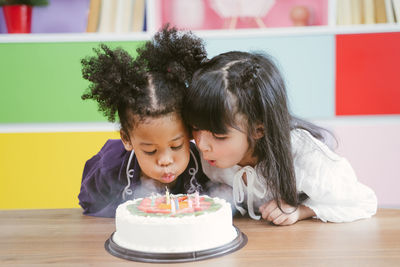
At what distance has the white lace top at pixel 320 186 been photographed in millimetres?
1138

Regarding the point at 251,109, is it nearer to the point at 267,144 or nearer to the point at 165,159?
the point at 267,144

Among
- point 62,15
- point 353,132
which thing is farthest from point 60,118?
point 353,132

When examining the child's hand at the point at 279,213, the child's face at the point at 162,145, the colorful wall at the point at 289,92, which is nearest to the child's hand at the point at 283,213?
the child's hand at the point at 279,213

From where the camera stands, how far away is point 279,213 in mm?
1096

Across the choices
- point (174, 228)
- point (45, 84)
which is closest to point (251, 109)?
point (174, 228)

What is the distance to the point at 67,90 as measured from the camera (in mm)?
2273

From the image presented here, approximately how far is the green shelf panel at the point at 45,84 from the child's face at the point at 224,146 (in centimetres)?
119

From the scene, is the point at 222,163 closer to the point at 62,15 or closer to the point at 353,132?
the point at 353,132

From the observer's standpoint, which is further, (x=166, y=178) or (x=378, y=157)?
(x=378, y=157)

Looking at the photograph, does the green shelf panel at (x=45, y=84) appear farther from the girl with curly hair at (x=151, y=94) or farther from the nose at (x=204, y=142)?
the nose at (x=204, y=142)

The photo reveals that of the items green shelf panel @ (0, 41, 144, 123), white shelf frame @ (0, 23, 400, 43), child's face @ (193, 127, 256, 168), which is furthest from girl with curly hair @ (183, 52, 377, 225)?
green shelf panel @ (0, 41, 144, 123)

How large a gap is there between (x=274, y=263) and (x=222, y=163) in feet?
1.33

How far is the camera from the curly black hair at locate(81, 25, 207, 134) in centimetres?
115

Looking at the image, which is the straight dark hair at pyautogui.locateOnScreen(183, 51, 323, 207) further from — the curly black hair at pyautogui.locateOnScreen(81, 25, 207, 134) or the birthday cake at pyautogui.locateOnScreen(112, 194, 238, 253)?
the birthday cake at pyautogui.locateOnScreen(112, 194, 238, 253)
